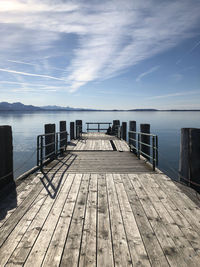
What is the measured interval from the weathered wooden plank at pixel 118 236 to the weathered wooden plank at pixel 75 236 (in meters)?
0.52

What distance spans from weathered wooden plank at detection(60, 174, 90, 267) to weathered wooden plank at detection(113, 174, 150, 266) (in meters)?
0.75

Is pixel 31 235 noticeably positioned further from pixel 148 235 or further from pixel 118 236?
pixel 148 235

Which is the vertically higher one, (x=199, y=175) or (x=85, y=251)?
(x=199, y=175)

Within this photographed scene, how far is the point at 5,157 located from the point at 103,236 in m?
3.26

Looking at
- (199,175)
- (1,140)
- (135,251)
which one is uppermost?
(1,140)

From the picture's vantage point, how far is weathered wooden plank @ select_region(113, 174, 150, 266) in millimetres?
2342

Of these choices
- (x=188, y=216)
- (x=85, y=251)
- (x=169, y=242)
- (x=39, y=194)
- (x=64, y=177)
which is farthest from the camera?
(x=64, y=177)

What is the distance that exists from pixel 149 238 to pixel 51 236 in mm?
1519

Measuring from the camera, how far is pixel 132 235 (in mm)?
2779

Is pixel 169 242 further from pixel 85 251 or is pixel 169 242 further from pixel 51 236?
pixel 51 236

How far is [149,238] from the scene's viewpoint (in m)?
2.72

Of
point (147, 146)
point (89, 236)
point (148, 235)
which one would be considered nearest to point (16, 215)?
point (89, 236)

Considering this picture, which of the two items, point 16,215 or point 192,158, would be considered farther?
point 192,158

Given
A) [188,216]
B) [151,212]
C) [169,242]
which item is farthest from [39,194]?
[188,216]
